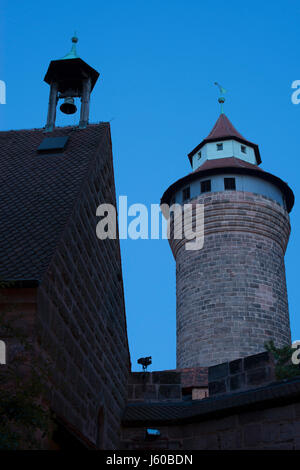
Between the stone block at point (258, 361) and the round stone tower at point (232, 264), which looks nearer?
the stone block at point (258, 361)

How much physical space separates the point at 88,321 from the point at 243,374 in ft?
10.9

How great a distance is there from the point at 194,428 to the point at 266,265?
59.5ft

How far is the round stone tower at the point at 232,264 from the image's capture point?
26.0 meters

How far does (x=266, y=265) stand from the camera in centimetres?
2795

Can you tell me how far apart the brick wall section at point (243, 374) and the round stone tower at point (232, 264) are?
14.1 metres

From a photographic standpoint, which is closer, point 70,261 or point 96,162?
point 70,261

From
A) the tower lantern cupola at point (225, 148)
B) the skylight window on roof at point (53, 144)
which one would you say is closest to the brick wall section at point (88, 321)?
the skylight window on roof at point (53, 144)

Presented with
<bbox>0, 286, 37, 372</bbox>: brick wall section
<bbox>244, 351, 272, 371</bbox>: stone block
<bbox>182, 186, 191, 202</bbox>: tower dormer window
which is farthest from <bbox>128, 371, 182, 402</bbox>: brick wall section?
<bbox>182, 186, 191, 202</bbox>: tower dormer window

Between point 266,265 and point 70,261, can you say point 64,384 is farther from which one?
point 266,265

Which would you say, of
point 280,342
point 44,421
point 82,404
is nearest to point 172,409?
point 82,404

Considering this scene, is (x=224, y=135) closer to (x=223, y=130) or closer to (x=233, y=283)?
(x=223, y=130)

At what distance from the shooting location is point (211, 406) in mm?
10086

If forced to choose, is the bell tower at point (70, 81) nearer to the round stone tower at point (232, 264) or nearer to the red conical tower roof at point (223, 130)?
the round stone tower at point (232, 264)

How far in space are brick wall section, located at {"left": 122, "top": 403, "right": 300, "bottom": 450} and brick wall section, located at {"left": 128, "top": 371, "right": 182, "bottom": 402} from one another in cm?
86
